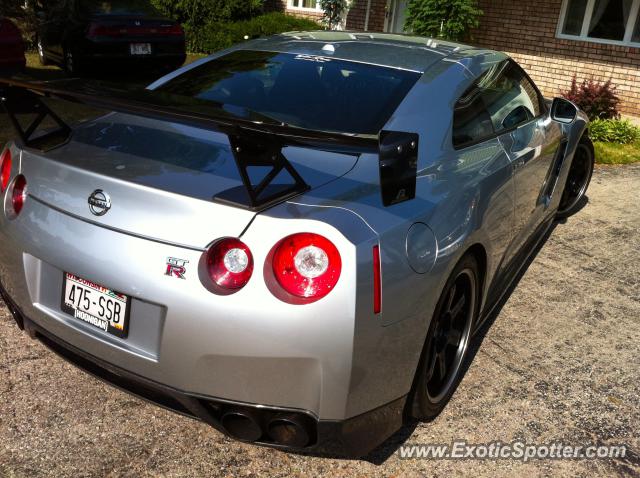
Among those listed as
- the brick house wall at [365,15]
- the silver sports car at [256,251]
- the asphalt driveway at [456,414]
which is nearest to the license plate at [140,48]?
the brick house wall at [365,15]

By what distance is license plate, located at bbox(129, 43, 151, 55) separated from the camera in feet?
31.9

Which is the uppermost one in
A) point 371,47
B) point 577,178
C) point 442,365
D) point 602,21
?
point 602,21

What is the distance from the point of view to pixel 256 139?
1.87 metres

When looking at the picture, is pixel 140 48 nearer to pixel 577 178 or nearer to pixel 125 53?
pixel 125 53

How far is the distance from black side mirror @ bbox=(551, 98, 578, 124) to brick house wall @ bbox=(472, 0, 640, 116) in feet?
27.9

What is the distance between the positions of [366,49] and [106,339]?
6.62 feet

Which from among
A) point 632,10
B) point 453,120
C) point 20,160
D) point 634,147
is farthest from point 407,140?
point 632,10

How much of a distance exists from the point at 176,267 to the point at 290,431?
0.66m

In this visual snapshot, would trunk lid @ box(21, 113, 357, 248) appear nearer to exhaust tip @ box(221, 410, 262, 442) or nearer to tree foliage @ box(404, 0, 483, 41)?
exhaust tip @ box(221, 410, 262, 442)

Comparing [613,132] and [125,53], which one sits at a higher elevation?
[125,53]

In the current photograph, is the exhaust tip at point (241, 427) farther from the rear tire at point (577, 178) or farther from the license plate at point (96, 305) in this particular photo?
the rear tire at point (577, 178)

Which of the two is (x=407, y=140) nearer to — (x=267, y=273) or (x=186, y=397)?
(x=267, y=273)

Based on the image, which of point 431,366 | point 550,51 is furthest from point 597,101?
point 431,366

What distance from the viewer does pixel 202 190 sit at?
2035 millimetres
